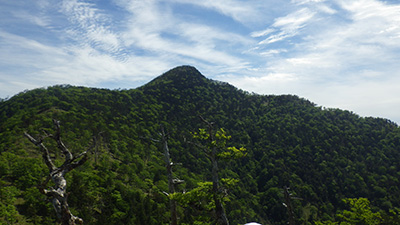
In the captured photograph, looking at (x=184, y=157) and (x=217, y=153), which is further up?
(x=217, y=153)

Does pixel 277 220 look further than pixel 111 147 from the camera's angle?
Yes

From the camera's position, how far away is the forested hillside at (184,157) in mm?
37906

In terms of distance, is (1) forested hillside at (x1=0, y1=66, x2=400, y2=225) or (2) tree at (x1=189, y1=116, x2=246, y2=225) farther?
(1) forested hillside at (x1=0, y1=66, x2=400, y2=225)

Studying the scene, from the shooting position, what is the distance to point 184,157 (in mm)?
106438

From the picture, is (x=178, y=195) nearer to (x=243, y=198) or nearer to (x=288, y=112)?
(x=243, y=198)

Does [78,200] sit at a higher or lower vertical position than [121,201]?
higher

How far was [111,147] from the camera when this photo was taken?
243 ft

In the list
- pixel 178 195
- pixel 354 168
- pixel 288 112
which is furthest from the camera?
pixel 288 112

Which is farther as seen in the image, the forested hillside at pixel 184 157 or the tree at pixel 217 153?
the forested hillside at pixel 184 157

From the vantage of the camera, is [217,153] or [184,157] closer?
[217,153]

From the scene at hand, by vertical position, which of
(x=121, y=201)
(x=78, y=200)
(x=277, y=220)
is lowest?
(x=277, y=220)

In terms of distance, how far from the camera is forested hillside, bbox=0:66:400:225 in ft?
124

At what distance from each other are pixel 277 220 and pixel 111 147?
8086cm

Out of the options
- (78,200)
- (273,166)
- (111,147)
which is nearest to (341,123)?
(273,166)
